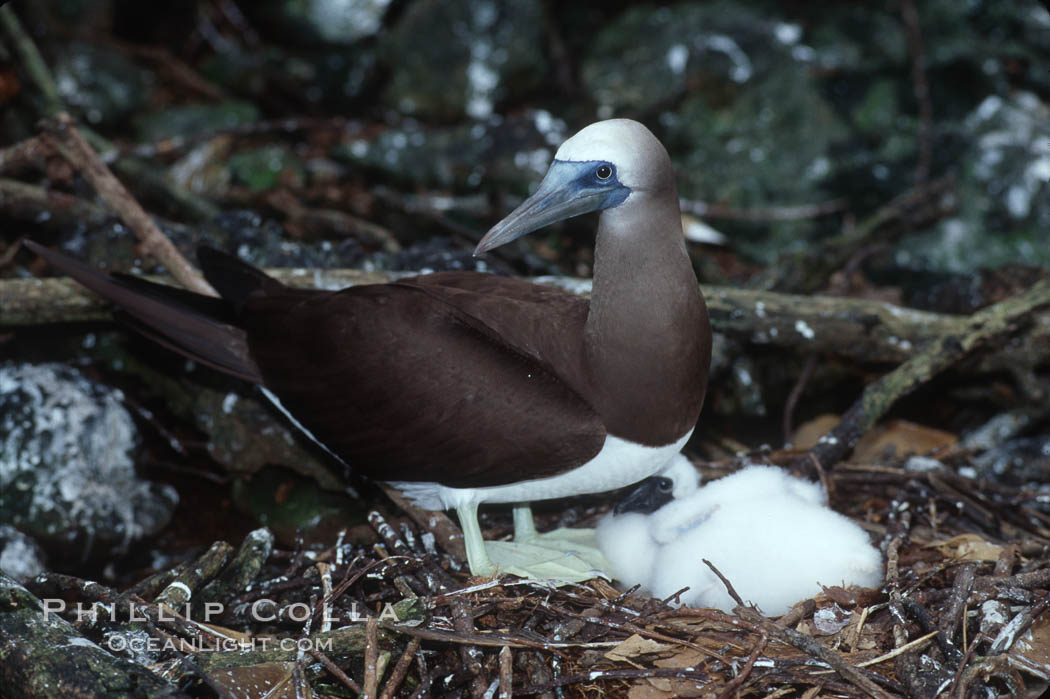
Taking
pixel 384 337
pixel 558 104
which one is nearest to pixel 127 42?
pixel 558 104

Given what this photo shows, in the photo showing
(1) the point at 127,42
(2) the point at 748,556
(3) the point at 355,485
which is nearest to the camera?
(2) the point at 748,556

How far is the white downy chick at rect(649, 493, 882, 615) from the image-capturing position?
3291mm

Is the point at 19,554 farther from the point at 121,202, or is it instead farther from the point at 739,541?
the point at 739,541

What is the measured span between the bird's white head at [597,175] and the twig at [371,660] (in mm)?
1238

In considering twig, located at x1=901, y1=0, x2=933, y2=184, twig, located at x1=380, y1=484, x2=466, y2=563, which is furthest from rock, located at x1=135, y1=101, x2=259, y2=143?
twig, located at x1=901, y1=0, x2=933, y2=184

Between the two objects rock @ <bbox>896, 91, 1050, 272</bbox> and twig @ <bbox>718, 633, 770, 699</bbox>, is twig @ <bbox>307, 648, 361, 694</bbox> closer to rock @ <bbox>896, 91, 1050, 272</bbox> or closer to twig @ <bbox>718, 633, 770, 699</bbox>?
twig @ <bbox>718, 633, 770, 699</bbox>

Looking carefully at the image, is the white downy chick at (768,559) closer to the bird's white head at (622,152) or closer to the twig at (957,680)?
the twig at (957,680)

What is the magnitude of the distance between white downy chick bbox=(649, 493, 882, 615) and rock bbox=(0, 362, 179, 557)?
2.35 m

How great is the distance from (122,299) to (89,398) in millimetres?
794

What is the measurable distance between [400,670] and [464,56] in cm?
596

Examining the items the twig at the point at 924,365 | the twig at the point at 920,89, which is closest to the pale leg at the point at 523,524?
the twig at the point at 924,365

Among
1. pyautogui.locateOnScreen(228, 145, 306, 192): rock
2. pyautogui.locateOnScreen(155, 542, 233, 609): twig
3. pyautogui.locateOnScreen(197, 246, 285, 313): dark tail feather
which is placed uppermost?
pyautogui.locateOnScreen(228, 145, 306, 192): rock

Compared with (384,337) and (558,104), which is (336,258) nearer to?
(384,337)

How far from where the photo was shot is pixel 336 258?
Answer: 16.2 ft
